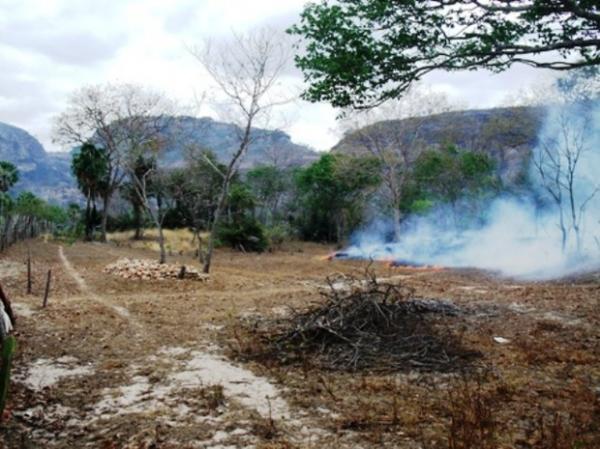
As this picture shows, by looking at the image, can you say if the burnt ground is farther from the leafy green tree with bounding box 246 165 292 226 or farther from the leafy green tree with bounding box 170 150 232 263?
the leafy green tree with bounding box 246 165 292 226

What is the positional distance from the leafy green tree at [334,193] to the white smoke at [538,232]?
16.1 feet

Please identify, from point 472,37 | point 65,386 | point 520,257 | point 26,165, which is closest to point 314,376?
point 65,386

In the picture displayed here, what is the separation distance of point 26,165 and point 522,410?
20547 centimetres

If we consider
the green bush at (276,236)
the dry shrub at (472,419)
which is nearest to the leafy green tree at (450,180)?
the green bush at (276,236)

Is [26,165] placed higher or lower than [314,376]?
higher

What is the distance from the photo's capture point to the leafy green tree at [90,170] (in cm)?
3725

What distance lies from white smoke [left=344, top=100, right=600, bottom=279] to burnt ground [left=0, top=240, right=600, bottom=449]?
11025 millimetres

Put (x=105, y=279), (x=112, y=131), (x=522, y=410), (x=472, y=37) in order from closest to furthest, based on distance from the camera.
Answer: (x=522, y=410)
(x=472, y=37)
(x=105, y=279)
(x=112, y=131)

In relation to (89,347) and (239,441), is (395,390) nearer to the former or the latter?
(239,441)

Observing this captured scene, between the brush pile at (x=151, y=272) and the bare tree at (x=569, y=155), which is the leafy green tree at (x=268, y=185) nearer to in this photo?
the bare tree at (x=569, y=155)

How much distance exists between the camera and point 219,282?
56.3 feet

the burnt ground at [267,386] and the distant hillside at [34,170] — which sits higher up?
the distant hillside at [34,170]

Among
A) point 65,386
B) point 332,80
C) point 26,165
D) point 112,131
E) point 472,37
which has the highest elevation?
point 26,165

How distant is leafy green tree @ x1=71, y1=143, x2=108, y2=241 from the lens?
37250mm
